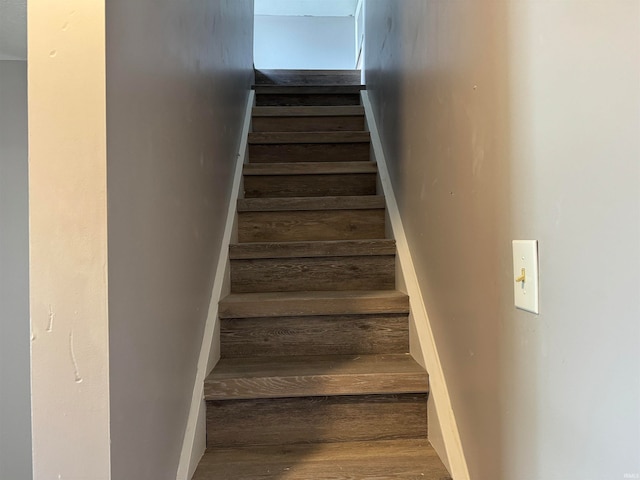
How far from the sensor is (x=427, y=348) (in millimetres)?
1096

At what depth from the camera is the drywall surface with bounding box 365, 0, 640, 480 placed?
427 millimetres

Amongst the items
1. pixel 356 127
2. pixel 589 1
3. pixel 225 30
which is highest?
pixel 225 30

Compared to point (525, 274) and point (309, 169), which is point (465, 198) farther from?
point (309, 169)

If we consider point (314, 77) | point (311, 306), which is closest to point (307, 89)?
point (314, 77)

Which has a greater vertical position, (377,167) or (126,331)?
(377,167)

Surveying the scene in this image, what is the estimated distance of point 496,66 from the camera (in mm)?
687

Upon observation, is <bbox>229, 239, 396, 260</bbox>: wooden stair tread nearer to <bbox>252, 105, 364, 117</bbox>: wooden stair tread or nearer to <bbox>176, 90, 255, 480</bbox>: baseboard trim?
<bbox>176, 90, 255, 480</bbox>: baseboard trim

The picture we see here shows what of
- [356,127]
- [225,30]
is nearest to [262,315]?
[225,30]

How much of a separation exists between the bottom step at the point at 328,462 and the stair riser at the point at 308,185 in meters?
1.15

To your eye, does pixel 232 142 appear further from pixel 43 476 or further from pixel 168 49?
pixel 43 476

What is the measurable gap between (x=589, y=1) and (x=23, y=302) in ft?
7.13

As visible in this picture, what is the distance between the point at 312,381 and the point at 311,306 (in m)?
0.26

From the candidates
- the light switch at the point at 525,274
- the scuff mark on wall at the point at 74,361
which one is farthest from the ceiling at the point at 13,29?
the light switch at the point at 525,274

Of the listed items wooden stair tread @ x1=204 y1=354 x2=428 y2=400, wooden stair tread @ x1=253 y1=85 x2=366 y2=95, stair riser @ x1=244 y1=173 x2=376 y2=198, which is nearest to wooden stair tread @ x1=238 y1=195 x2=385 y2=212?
stair riser @ x1=244 y1=173 x2=376 y2=198
